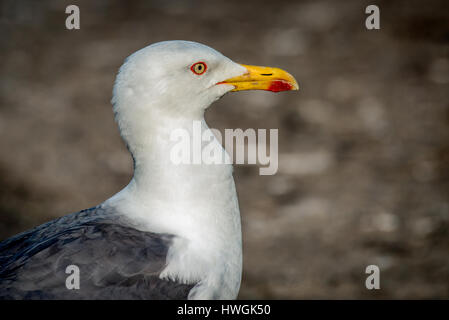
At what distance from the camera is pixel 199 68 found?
342 cm

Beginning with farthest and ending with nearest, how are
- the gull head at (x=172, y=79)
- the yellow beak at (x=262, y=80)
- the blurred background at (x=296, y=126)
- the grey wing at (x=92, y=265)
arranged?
the blurred background at (x=296, y=126) → the yellow beak at (x=262, y=80) → the gull head at (x=172, y=79) → the grey wing at (x=92, y=265)

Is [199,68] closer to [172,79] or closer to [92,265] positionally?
[172,79]

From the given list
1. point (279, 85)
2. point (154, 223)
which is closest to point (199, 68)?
point (279, 85)

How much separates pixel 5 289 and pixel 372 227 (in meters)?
4.33

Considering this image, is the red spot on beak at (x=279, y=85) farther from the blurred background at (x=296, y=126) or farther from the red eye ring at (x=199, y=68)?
the blurred background at (x=296, y=126)

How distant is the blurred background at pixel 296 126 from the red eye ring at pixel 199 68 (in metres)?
2.79

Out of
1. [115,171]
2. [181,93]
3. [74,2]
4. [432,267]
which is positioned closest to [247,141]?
[115,171]

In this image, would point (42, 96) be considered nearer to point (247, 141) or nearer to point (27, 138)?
point (27, 138)

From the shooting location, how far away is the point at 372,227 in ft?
20.5

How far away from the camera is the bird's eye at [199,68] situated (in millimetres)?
3383

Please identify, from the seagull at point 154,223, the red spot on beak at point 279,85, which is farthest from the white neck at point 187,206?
the red spot on beak at point 279,85

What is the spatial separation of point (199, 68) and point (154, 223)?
98 centimetres

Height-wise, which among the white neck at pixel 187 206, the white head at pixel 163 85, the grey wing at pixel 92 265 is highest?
the white head at pixel 163 85

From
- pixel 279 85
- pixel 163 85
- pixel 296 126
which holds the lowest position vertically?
pixel 163 85
